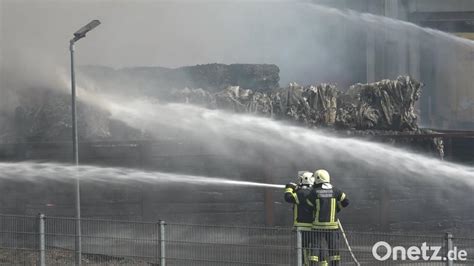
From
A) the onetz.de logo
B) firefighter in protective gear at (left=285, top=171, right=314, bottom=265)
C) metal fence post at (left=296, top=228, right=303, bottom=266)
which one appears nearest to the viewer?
the onetz.de logo

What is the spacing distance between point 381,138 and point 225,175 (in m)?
3.02

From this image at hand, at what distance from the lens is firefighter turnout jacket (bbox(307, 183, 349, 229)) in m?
12.3

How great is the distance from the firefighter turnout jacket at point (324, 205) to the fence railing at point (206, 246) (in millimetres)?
286

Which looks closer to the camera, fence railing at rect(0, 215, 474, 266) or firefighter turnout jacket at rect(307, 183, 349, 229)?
fence railing at rect(0, 215, 474, 266)

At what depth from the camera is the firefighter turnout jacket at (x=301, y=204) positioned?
492 inches

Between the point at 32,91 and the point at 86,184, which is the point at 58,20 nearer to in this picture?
the point at 32,91

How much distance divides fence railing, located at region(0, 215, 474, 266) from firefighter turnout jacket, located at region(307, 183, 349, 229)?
286 millimetres

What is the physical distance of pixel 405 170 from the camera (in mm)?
17594

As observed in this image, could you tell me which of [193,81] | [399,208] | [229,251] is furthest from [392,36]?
[229,251]

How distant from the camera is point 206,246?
13594 mm

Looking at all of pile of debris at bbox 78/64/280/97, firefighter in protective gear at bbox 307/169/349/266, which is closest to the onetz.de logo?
firefighter in protective gear at bbox 307/169/349/266

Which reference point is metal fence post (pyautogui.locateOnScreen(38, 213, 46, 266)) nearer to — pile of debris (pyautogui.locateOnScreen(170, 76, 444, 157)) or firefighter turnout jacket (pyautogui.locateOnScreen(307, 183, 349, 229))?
firefighter turnout jacket (pyautogui.locateOnScreen(307, 183, 349, 229))

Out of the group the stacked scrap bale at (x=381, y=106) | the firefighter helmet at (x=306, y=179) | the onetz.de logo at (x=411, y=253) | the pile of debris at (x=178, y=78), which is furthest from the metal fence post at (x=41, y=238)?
the stacked scrap bale at (x=381, y=106)

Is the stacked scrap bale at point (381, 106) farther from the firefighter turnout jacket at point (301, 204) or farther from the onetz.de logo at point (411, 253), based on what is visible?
the onetz.de logo at point (411, 253)
